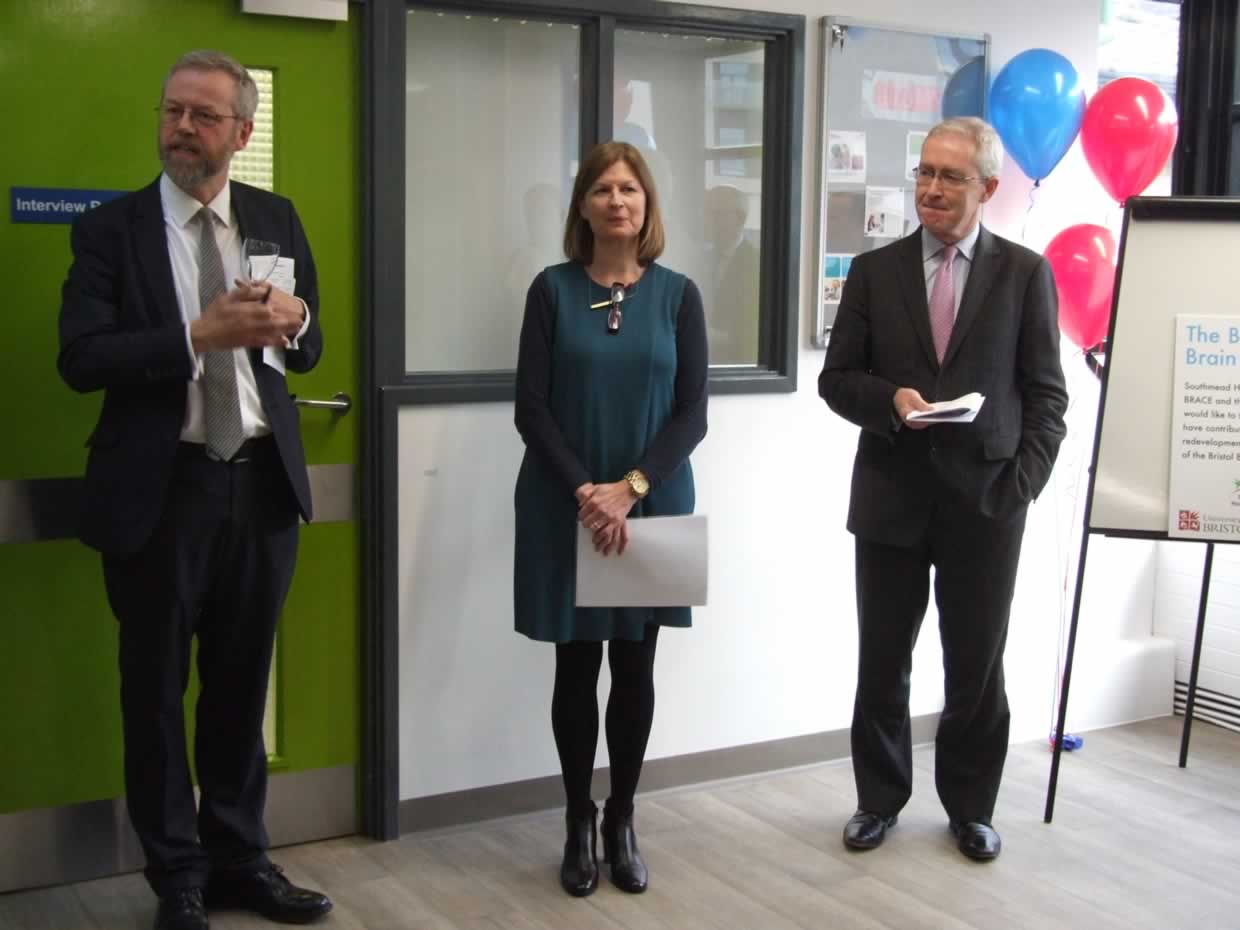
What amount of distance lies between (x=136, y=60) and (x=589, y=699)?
5.48 ft

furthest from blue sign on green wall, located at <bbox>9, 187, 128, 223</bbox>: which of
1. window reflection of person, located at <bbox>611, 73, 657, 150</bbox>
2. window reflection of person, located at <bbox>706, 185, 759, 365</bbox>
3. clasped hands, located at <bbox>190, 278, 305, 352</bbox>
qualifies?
window reflection of person, located at <bbox>706, 185, 759, 365</bbox>

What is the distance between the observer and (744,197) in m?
3.95

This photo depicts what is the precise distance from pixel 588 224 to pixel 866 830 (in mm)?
1578

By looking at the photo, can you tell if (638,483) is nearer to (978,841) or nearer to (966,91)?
(978,841)

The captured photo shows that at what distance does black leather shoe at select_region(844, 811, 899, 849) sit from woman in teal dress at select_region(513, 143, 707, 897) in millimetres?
567

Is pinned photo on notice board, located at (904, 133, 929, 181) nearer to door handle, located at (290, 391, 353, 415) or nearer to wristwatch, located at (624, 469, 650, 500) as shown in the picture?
wristwatch, located at (624, 469, 650, 500)

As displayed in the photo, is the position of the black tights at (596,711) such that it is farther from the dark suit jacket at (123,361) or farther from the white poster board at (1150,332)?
the white poster board at (1150,332)

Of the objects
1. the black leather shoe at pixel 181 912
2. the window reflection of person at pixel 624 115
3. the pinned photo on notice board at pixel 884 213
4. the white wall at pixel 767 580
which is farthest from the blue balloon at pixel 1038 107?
the black leather shoe at pixel 181 912

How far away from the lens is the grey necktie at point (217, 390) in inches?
109

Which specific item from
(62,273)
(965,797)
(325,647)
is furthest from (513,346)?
(965,797)

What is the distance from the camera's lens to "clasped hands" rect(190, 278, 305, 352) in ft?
8.68

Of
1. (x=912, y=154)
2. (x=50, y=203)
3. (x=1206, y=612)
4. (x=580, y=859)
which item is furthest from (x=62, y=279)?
(x=1206, y=612)

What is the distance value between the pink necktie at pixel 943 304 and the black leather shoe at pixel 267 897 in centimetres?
180

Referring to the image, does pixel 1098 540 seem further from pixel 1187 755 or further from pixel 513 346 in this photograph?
pixel 513 346
